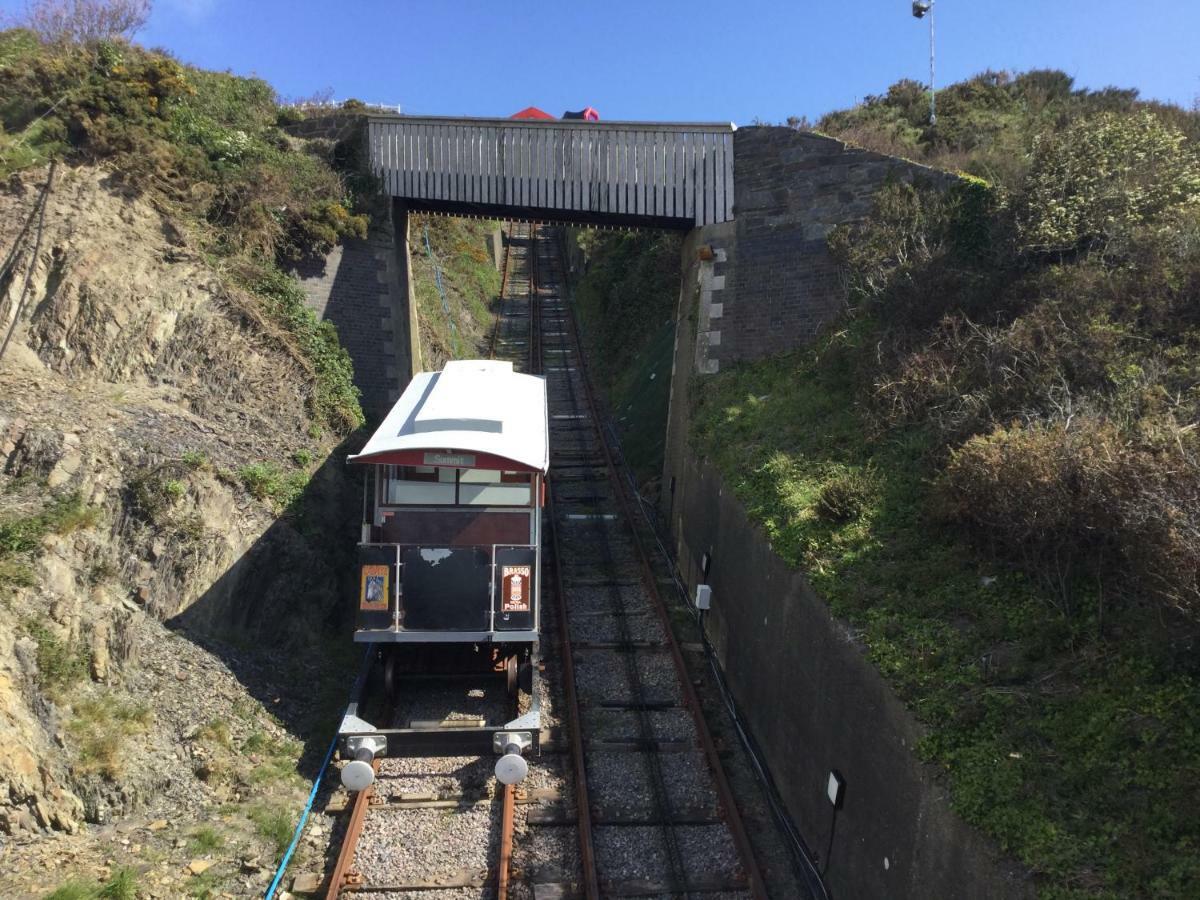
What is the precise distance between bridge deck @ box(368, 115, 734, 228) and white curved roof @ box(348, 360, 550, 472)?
574 cm

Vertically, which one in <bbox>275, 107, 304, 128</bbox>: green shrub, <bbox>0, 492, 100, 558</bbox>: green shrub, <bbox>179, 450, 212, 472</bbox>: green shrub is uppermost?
<bbox>275, 107, 304, 128</bbox>: green shrub

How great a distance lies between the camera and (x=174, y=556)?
35.2 ft

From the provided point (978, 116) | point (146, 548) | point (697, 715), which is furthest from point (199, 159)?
point (978, 116)

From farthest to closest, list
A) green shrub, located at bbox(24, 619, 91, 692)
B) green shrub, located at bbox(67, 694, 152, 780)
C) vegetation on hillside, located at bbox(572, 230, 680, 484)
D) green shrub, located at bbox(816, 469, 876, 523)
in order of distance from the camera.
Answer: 1. vegetation on hillside, located at bbox(572, 230, 680, 484)
2. green shrub, located at bbox(816, 469, 876, 523)
3. green shrub, located at bbox(24, 619, 91, 692)
4. green shrub, located at bbox(67, 694, 152, 780)

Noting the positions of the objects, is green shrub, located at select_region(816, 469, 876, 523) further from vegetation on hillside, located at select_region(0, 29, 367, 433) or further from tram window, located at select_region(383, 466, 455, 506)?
vegetation on hillside, located at select_region(0, 29, 367, 433)

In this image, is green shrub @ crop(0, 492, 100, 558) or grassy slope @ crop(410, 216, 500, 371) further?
grassy slope @ crop(410, 216, 500, 371)

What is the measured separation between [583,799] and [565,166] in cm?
1313

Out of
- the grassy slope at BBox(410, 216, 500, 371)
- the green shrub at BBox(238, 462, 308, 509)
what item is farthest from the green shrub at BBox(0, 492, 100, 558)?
the grassy slope at BBox(410, 216, 500, 371)

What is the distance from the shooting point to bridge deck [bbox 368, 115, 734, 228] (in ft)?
55.1

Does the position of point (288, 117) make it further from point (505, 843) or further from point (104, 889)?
point (505, 843)

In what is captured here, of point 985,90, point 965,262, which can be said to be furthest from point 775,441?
point 985,90

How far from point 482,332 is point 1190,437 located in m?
30.4

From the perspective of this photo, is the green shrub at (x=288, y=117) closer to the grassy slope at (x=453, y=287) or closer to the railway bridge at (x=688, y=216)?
the railway bridge at (x=688, y=216)

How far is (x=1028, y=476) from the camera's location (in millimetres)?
7652
